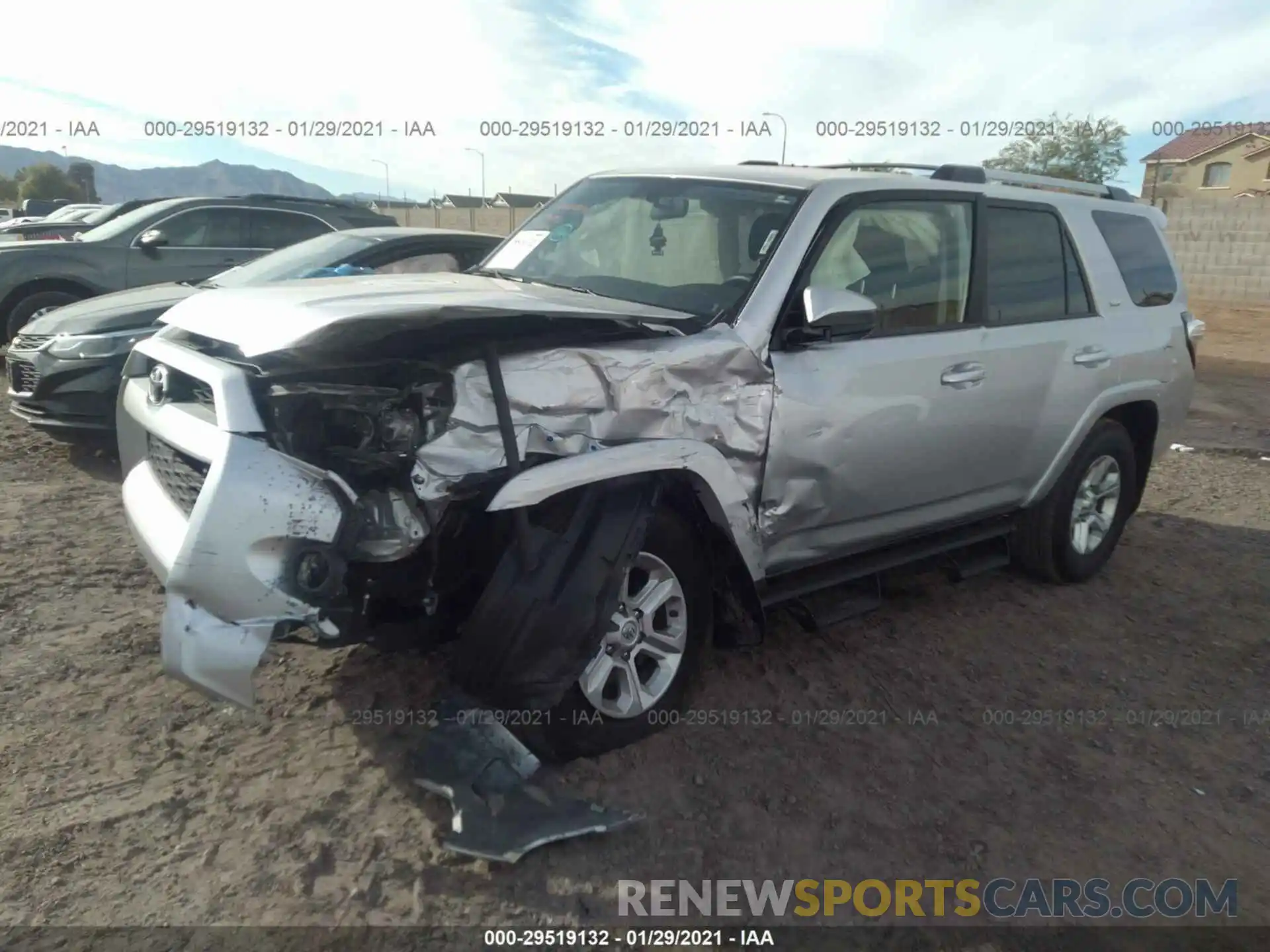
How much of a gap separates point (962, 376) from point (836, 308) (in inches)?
40.7

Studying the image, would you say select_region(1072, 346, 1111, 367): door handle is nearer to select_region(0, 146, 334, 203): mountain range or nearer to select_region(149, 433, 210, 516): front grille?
select_region(149, 433, 210, 516): front grille

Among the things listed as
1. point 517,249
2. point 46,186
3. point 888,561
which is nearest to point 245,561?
point 517,249

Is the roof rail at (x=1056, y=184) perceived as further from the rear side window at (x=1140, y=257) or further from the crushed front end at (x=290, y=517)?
the crushed front end at (x=290, y=517)

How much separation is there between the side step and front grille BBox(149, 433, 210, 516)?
1903mm

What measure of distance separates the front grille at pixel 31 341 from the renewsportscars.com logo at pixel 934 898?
5.25 metres

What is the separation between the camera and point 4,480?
18.3 feet

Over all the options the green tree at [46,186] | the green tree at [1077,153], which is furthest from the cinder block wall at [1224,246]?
the green tree at [46,186]

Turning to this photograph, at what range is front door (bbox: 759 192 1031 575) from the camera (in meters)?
3.43

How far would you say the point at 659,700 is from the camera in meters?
3.23

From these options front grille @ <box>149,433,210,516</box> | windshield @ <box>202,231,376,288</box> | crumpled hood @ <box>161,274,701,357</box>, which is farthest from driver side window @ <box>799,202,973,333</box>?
windshield @ <box>202,231,376,288</box>

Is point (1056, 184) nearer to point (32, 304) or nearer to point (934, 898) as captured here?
point (934, 898)

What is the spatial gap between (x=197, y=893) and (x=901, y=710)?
247 centimetres

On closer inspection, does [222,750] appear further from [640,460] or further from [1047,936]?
[1047,936]

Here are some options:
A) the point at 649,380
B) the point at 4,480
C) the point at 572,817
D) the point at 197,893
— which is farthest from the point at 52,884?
the point at 4,480
